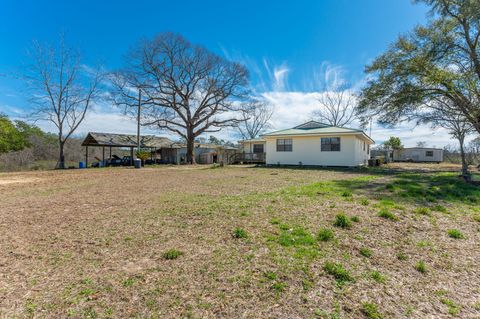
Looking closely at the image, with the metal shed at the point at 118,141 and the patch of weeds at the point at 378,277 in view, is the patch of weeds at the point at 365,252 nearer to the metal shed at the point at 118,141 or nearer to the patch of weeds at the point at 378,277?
the patch of weeds at the point at 378,277

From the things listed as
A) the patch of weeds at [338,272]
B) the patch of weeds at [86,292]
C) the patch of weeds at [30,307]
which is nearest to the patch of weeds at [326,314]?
the patch of weeds at [338,272]

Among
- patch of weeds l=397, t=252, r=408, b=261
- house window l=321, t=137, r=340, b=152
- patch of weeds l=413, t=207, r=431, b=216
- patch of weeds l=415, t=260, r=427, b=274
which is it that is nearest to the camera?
patch of weeds l=415, t=260, r=427, b=274

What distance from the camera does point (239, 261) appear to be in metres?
2.77

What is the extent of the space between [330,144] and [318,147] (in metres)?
0.90

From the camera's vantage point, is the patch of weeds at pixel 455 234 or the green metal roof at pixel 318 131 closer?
the patch of weeds at pixel 455 234

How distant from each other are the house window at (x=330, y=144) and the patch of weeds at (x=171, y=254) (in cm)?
1654

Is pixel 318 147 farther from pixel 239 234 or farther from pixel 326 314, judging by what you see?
pixel 326 314

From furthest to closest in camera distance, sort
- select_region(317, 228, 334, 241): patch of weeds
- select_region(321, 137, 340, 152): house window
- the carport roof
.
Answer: the carport roof, select_region(321, 137, 340, 152): house window, select_region(317, 228, 334, 241): patch of weeds

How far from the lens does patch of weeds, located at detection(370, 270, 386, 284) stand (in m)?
2.45

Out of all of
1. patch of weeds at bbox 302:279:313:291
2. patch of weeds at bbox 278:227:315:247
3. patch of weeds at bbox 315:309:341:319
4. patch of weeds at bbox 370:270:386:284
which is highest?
patch of weeds at bbox 278:227:315:247

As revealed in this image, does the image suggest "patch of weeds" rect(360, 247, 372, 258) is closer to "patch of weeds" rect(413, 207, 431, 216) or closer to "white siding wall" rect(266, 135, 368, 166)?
"patch of weeds" rect(413, 207, 431, 216)

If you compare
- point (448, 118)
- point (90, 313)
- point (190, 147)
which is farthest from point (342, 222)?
point (190, 147)

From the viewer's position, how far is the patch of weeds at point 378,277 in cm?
245

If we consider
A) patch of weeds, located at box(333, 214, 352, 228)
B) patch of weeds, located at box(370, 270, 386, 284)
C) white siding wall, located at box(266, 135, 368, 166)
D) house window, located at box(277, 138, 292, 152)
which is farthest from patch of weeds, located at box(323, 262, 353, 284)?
house window, located at box(277, 138, 292, 152)
